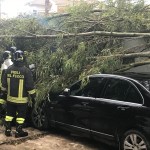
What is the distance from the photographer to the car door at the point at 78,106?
20.6 ft

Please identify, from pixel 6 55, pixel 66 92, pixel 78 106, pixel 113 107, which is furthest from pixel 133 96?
pixel 6 55

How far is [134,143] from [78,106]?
153cm

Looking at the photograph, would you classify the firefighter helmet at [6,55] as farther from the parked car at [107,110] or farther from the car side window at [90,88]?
the car side window at [90,88]

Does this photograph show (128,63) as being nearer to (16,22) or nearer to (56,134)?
(56,134)

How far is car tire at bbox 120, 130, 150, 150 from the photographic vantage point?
5.17 metres

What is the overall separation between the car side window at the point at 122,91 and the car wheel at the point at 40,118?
1.98 m

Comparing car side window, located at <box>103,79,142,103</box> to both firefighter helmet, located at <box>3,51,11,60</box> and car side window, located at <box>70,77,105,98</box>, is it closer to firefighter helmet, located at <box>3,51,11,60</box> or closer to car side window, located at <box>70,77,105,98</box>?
car side window, located at <box>70,77,105,98</box>

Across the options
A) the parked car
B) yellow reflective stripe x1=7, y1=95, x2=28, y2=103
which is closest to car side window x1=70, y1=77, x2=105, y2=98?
the parked car

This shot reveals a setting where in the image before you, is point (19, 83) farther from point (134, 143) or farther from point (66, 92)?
point (134, 143)

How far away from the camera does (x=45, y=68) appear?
299 inches

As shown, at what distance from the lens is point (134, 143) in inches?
209

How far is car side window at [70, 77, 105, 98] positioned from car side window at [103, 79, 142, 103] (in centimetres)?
20

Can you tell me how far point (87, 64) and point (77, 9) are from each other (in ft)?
5.02

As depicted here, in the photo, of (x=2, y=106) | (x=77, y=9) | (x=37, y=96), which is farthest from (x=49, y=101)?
(x=77, y=9)
